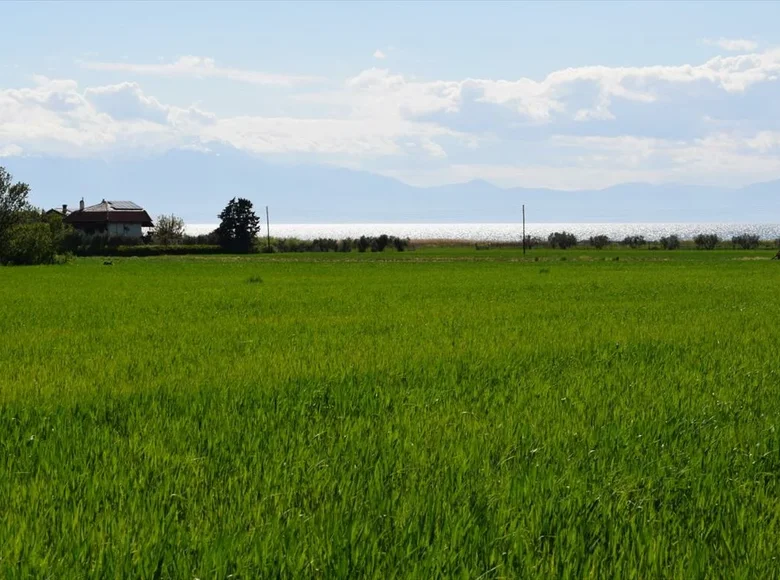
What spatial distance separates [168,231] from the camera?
11725 centimetres

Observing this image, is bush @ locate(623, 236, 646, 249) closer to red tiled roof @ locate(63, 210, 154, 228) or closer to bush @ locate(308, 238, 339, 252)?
bush @ locate(308, 238, 339, 252)

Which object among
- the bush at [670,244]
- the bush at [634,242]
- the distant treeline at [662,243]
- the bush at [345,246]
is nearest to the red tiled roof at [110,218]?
the bush at [345,246]

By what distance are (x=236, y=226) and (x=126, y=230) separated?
28379mm

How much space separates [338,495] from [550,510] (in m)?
1.42

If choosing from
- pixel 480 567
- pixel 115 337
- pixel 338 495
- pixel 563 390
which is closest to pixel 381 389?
pixel 563 390

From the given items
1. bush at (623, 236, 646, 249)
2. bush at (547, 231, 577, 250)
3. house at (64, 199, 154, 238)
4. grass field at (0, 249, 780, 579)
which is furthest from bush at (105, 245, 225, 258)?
grass field at (0, 249, 780, 579)

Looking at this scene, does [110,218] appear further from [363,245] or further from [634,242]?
[634,242]

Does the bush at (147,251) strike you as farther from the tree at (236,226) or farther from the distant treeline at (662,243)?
the distant treeline at (662,243)

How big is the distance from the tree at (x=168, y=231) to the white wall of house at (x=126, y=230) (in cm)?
322

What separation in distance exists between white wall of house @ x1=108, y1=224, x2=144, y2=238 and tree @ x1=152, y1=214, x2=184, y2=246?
3.22 meters

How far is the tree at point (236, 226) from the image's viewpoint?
104875 mm

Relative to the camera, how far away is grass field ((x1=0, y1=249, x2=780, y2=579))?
428 centimetres

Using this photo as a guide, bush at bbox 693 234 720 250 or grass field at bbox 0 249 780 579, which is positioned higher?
bush at bbox 693 234 720 250

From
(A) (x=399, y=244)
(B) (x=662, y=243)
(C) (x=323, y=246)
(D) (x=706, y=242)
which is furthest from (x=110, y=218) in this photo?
(D) (x=706, y=242)
